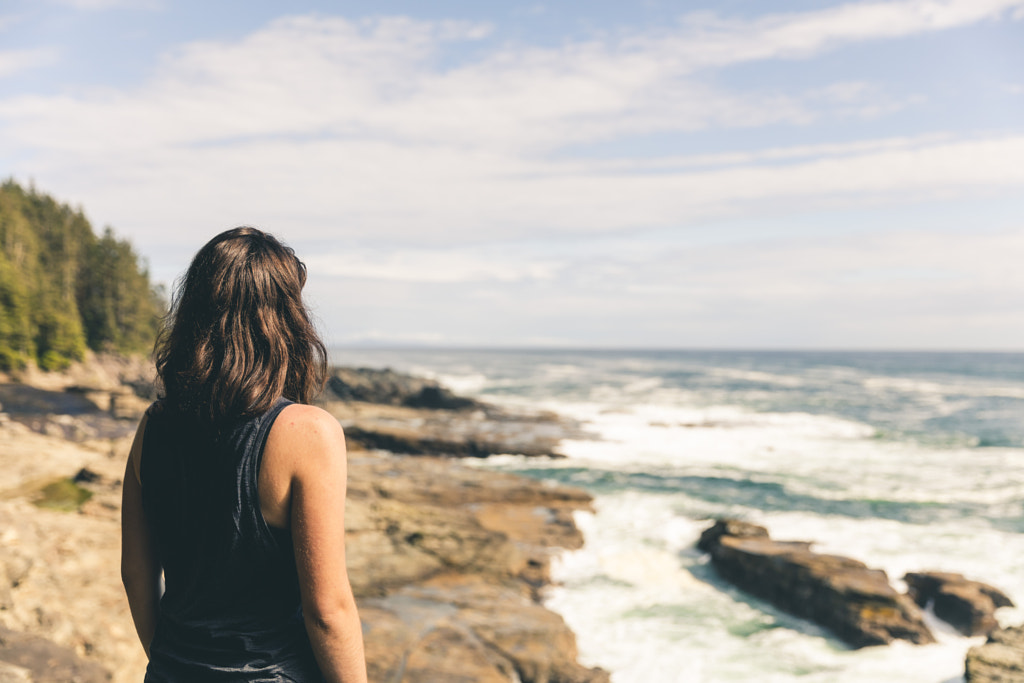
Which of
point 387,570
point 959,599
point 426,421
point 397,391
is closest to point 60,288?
point 397,391

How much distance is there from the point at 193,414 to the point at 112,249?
70693mm

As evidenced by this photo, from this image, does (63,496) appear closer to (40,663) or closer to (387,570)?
(387,570)

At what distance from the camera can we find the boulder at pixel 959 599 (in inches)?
401

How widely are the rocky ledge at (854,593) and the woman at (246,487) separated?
1020cm

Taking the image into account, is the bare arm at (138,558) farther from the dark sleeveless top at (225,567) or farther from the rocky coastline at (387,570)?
the rocky coastline at (387,570)

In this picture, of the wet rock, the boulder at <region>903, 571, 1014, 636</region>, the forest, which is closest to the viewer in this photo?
the boulder at <region>903, 571, 1014, 636</region>

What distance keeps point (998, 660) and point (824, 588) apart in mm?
3593

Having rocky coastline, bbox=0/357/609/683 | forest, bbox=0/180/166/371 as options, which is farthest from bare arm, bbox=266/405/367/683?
forest, bbox=0/180/166/371

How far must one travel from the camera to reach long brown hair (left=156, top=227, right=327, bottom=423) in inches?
69.5

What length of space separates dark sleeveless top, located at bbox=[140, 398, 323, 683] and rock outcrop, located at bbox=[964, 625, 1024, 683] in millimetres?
7577

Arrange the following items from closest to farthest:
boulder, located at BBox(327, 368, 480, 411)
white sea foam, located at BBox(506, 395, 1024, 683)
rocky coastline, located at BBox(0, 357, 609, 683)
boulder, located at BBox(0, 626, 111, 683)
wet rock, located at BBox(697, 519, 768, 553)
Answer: boulder, located at BBox(0, 626, 111, 683)
rocky coastline, located at BBox(0, 357, 609, 683)
white sea foam, located at BBox(506, 395, 1024, 683)
wet rock, located at BBox(697, 519, 768, 553)
boulder, located at BBox(327, 368, 480, 411)

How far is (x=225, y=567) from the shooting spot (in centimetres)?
179

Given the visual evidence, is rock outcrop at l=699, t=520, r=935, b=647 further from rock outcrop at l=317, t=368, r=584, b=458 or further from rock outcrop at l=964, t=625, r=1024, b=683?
rock outcrop at l=317, t=368, r=584, b=458

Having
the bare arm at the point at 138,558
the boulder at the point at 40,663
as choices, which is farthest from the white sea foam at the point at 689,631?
the bare arm at the point at 138,558
